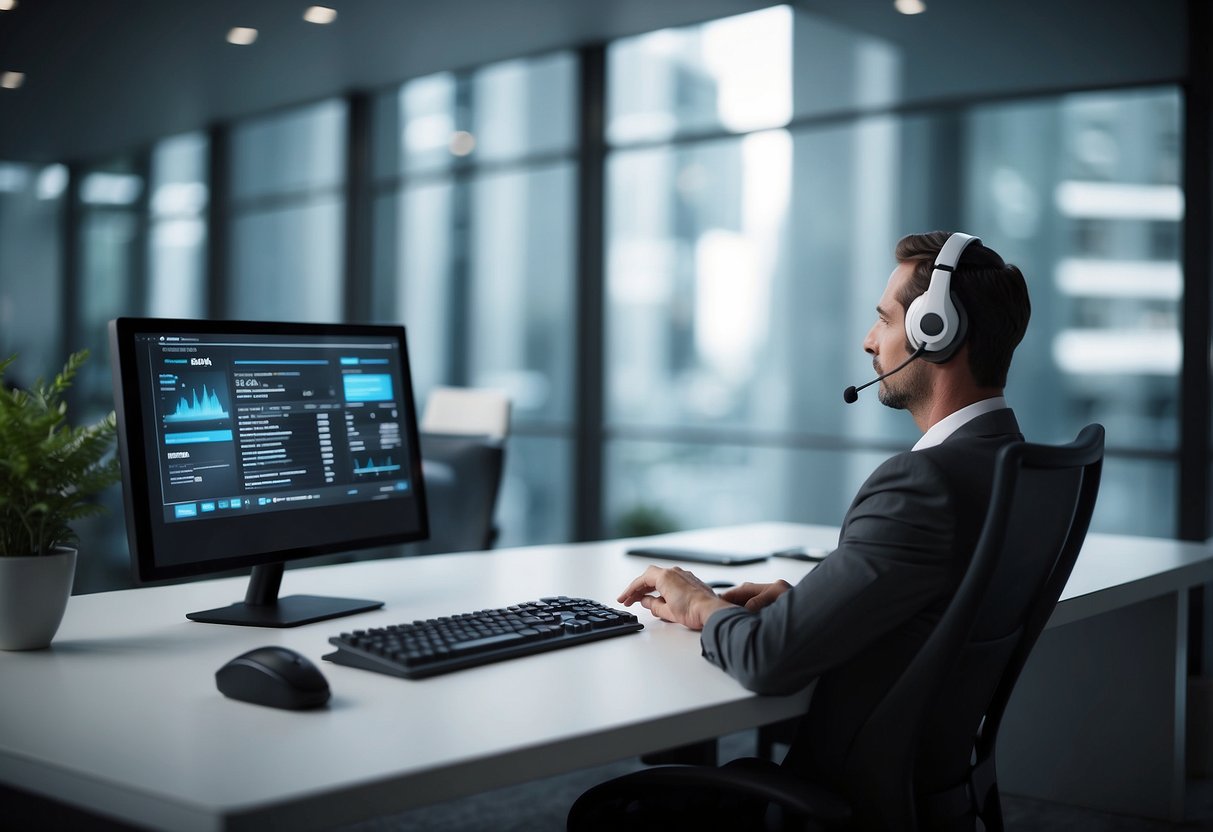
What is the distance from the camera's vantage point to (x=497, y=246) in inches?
244

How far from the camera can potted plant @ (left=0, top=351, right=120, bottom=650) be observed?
1.41 meters

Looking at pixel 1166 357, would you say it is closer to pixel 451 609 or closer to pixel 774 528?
pixel 774 528

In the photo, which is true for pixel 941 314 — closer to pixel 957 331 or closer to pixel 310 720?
pixel 957 331

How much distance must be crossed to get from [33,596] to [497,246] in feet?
16.0

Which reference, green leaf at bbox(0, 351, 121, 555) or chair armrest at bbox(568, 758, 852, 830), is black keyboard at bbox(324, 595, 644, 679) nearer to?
chair armrest at bbox(568, 758, 852, 830)

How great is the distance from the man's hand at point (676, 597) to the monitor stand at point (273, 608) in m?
0.42

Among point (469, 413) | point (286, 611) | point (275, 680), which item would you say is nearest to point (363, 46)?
point (469, 413)

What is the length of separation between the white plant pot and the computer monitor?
96 millimetres

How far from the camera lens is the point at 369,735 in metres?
1.14

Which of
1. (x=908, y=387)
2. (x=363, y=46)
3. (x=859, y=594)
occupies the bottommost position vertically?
(x=859, y=594)

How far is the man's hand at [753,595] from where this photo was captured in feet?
5.84

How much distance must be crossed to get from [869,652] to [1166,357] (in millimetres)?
3316

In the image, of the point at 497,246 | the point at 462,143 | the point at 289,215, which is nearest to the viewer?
the point at 497,246

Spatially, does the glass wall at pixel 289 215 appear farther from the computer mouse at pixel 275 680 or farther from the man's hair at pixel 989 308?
the computer mouse at pixel 275 680
